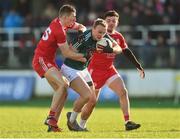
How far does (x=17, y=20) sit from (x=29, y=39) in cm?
98

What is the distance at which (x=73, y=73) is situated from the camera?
48.9ft

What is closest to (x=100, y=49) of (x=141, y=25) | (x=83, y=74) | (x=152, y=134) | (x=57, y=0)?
(x=83, y=74)

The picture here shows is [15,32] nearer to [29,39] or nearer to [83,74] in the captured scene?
[29,39]

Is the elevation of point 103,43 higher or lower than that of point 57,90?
higher

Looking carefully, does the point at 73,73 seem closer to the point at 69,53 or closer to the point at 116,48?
the point at 69,53

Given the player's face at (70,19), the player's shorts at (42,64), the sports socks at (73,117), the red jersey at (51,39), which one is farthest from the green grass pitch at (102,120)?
the player's face at (70,19)

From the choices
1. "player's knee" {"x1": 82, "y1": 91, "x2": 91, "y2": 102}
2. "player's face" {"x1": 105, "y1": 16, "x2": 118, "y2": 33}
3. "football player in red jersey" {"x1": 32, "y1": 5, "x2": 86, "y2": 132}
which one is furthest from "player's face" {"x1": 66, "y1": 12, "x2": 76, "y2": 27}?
"player's knee" {"x1": 82, "y1": 91, "x2": 91, "y2": 102}

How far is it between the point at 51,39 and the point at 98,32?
3.01ft

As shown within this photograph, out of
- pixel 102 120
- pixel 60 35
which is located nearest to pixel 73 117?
pixel 60 35

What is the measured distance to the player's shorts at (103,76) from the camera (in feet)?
53.0

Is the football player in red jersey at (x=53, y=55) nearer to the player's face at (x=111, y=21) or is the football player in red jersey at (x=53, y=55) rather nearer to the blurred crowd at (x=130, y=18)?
the player's face at (x=111, y=21)

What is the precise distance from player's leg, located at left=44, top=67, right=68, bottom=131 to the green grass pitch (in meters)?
0.30

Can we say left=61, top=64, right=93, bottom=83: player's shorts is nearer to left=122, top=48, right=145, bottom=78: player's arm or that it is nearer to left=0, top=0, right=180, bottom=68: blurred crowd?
left=122, top=48, right=145, bottom=78: player's arm

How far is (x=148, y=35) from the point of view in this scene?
2773cm
